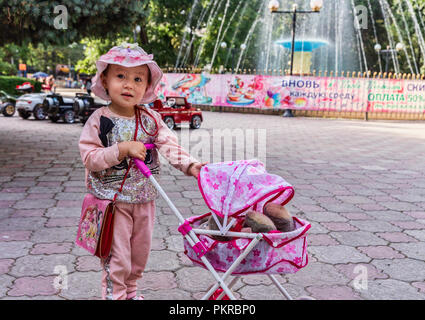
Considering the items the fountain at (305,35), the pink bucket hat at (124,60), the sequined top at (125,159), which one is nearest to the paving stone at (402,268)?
the sequined top at (125,159)

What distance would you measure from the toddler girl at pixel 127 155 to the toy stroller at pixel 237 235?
350mm

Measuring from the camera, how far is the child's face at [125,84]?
2373mm

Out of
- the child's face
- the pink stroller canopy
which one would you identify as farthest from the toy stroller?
the child's face

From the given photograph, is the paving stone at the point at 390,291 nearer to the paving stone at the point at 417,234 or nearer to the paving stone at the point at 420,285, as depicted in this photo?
the paving stone at the point at 420,285

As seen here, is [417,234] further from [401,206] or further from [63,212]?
[63,212]

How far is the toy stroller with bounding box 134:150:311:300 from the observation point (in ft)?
6.62

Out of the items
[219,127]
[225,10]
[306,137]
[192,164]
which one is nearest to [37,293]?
[192,164]

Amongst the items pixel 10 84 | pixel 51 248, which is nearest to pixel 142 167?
pixel 51 248

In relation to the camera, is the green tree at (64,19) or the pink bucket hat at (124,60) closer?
the pink bucket hat at (124,60)

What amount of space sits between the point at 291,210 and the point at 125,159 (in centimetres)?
283

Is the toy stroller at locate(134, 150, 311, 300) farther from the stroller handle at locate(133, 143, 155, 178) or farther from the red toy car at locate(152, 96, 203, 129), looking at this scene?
the red toy car at locate(152, 96, 203, 129)

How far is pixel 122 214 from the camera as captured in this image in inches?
95.8

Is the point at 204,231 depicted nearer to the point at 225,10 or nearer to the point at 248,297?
the point at 248,297

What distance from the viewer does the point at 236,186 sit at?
205cm
